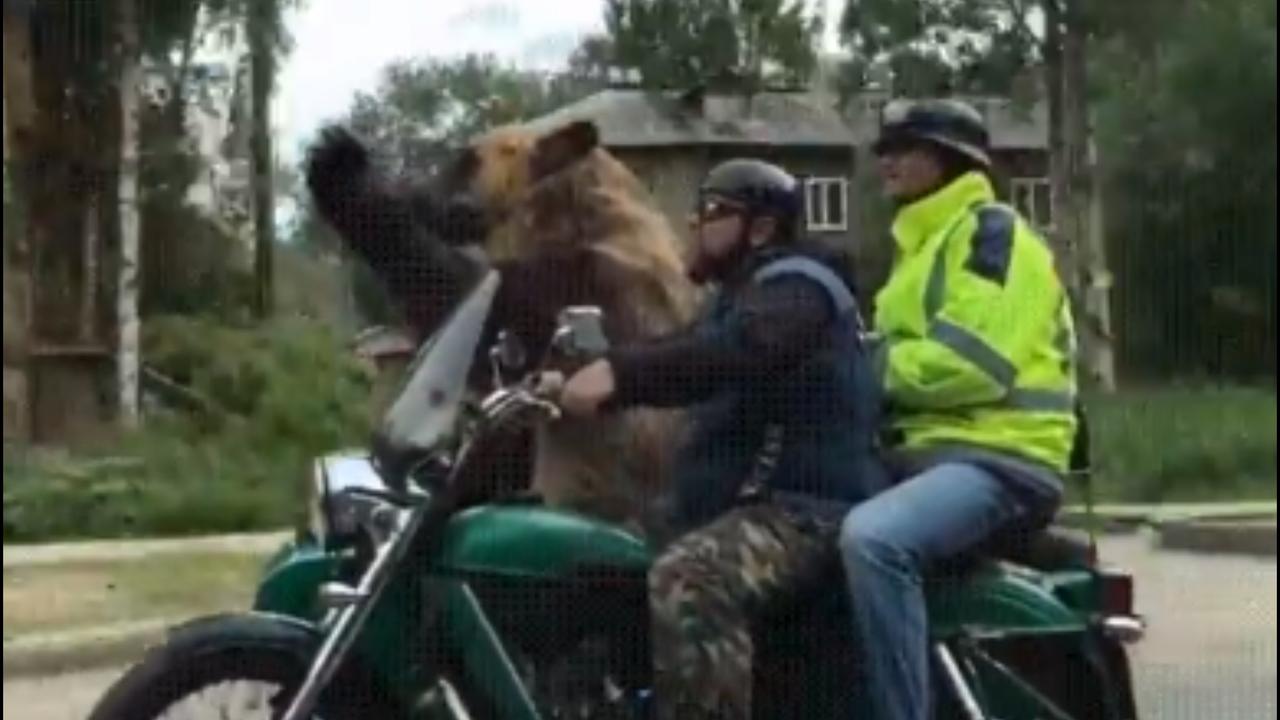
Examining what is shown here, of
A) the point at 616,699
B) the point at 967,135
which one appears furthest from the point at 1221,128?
the point at 616,699

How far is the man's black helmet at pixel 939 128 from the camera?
319cm

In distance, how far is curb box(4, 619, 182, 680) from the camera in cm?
539

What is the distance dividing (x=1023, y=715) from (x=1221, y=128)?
0.97 m

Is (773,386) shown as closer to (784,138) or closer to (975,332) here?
(975,332)

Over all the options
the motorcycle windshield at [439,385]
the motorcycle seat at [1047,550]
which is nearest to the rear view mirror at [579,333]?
the motorcycle windshield at [439,385]

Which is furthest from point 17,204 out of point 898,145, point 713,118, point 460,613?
point 898,145

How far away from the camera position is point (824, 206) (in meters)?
3.50

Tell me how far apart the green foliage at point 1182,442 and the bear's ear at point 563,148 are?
0.73 meters

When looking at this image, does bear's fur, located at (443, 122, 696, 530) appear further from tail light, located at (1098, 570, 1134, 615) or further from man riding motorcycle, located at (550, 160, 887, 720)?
tail light, located at (1098, 570, 1134, 615)

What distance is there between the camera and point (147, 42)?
4039mm

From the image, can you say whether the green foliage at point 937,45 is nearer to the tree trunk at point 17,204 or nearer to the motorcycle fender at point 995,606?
the motorcycle fender at point 995,606

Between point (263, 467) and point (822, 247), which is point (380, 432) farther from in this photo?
point (263, 467)

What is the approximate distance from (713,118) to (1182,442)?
2.45 feet

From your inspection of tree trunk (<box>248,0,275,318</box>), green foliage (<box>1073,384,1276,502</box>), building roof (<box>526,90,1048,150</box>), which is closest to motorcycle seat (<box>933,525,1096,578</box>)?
green foliage (<box>1073,384,1276,502</box>)
